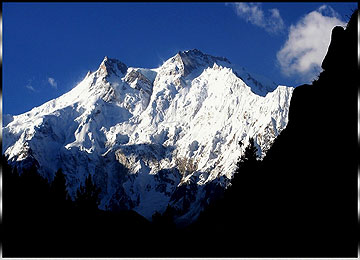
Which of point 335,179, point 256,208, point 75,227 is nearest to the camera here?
point 335,179

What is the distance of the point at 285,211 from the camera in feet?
116

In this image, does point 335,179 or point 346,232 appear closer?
point 346,232

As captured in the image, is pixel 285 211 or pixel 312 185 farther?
pixel 285 211

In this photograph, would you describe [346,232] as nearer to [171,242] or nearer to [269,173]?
[269,173]

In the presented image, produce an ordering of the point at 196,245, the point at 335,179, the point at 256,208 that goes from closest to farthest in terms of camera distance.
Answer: the point at 335,179 < the point at 256,208 < the point at 196,245

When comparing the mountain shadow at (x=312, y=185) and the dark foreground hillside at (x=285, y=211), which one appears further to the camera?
the dark foreground hillside at (x=285, y=211)

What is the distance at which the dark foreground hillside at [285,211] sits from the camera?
2883cm

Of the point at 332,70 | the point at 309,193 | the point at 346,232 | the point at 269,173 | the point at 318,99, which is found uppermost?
the point at 332,70

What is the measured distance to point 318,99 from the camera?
43.0m

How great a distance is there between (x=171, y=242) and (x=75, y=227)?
1137cm

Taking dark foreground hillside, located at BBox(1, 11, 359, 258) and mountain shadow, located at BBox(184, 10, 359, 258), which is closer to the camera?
mountain shadow, located at BBox(184, 10, 359, 258)

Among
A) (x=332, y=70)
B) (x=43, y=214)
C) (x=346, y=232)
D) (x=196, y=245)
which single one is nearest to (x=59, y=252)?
(x=196, y=245)

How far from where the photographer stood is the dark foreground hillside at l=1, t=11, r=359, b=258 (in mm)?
28828

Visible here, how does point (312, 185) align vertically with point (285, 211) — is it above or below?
above
